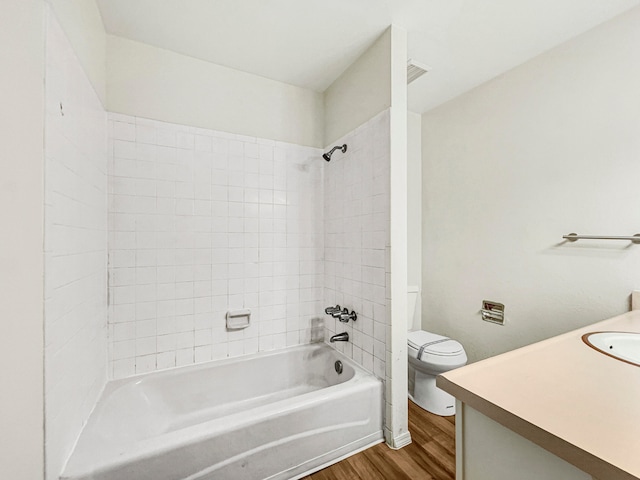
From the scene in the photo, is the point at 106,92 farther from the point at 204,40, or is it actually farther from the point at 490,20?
the point at 490,20

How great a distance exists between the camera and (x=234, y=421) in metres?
1.23

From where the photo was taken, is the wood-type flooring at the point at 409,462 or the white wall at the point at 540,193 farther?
the white wall at the point at 540,193

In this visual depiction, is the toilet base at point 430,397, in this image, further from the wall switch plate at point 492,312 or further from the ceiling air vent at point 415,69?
the ceiling air vent at point 415,69

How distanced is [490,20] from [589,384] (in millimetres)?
1804

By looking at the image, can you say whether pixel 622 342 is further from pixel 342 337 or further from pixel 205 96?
pixel 205 96

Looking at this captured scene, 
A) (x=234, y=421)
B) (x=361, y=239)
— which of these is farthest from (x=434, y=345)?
(x=234, y=421)

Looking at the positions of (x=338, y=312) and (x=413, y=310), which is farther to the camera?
(x=413, y=310)

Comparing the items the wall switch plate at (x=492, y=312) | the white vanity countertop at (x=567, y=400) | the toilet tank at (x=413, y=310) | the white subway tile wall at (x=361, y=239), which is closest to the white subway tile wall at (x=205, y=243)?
the white subway tile wall at (x=361, y=239)

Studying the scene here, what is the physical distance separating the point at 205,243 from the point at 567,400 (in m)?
1.85

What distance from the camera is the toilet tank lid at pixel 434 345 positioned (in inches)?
72.2

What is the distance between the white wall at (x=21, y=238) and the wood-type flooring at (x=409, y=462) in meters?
1.15

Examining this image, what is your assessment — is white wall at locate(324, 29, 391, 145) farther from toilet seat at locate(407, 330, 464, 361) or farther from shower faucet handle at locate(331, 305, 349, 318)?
toilet seat at locate(407, 330, 464, 361)

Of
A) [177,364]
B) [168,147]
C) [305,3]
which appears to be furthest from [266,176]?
[177,364]

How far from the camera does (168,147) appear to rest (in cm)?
175
